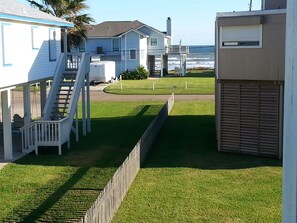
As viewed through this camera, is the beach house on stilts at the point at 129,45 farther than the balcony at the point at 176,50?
No

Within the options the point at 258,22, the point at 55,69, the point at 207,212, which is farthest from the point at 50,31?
the point at 207,212

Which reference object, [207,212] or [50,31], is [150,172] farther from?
[50,31]

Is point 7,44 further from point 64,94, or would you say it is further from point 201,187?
point 201,187

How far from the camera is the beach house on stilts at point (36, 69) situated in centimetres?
1637

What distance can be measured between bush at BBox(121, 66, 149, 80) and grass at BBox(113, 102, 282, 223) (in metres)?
38.2

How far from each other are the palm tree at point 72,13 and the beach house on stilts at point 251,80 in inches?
1150

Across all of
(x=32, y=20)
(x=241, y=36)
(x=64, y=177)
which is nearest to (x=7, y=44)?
(x=32, y=20)

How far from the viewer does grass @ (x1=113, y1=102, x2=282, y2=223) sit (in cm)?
1095

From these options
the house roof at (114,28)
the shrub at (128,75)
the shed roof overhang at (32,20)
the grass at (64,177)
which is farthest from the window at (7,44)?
the house roof at (114,28)

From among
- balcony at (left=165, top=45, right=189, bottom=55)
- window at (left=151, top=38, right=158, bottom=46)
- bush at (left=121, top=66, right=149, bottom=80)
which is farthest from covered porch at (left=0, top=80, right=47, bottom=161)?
balcony at (left=165, top=45, right=189, bottom=55)

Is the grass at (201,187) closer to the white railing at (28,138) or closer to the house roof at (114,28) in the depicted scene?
the white railing at (28,138)

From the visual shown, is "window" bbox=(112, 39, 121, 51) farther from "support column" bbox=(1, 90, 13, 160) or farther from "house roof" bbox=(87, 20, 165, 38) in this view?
"support column" bbox=(1, 90, 13, 160)

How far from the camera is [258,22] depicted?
16.3 meters

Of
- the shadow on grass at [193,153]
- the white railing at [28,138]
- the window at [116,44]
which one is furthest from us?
the window at [116,44]
